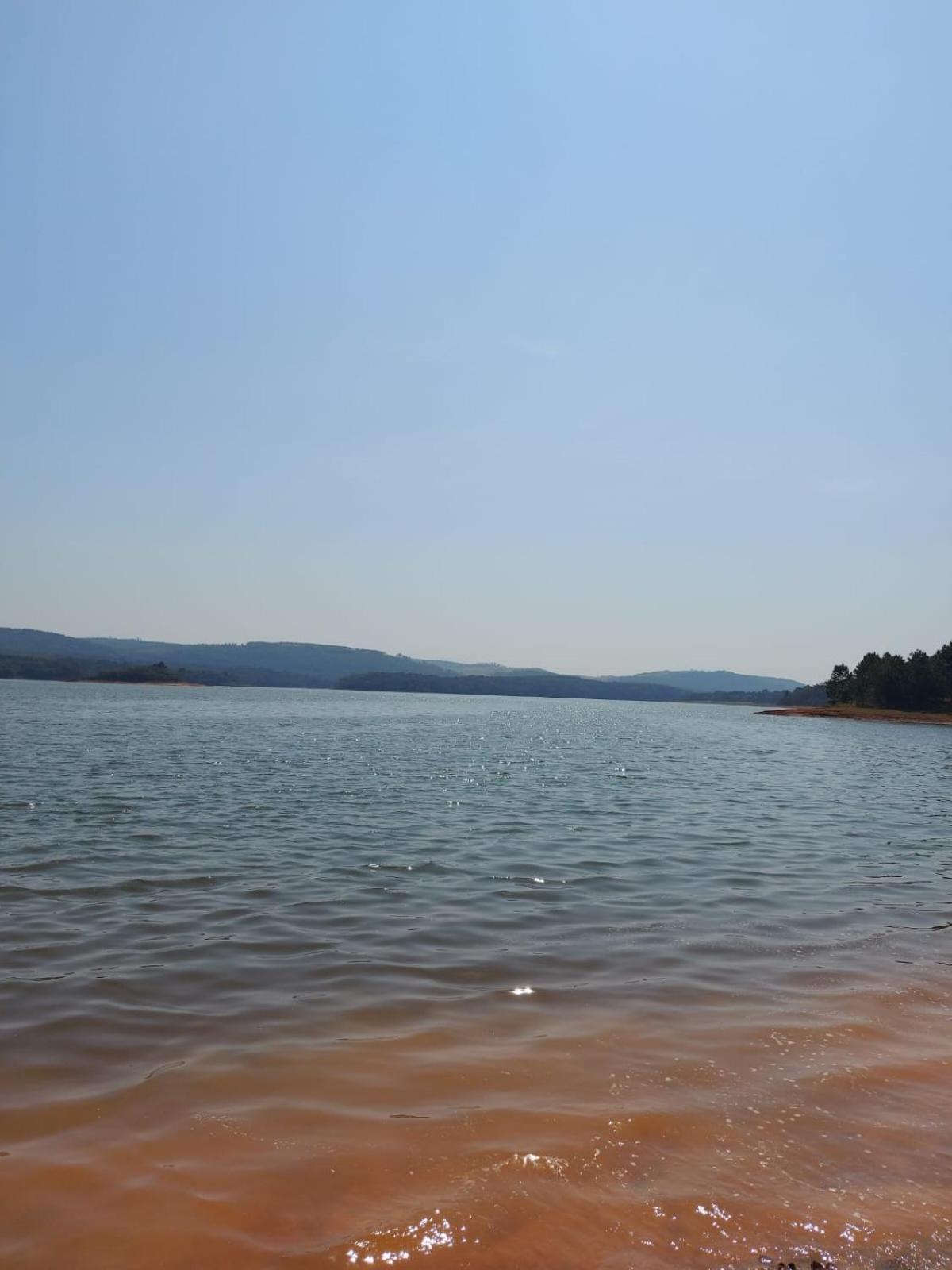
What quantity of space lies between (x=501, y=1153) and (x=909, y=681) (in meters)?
141

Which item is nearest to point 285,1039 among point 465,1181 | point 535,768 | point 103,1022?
point 103,1022

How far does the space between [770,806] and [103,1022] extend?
22872mm

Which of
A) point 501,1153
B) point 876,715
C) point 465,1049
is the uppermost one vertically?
point 876,715

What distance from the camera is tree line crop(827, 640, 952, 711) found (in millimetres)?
125938

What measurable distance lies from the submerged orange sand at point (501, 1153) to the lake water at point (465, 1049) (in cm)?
2

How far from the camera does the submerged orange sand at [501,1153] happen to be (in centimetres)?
440

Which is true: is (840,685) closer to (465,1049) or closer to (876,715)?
(876,715)

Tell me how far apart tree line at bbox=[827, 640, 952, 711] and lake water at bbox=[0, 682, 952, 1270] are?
123937 mm

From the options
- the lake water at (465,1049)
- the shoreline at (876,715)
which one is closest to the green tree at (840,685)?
the shoreline at (876,715)

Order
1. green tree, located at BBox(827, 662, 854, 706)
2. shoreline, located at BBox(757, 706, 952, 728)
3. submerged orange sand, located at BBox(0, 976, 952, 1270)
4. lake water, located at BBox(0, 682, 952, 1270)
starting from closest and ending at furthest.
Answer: submerged orange sand, located at BBox(0, 976, 952, 1270) → lake water, located at BBox(0, 682, 952, 1270) → shoreline, located at BBox(757, 706, 952, 728) → green tree, located at BBox(827, 662, 854, 706)

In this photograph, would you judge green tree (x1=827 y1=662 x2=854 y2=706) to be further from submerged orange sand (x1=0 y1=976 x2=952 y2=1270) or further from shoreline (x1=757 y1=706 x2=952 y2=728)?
submerged orange sand (x1=0 y1=976 x2=952 y2=1270)

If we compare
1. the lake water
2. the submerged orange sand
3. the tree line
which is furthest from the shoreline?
the submerged orange sand

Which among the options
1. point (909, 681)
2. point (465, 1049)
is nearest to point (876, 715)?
point (909, 681)

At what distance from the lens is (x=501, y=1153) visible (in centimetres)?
539
